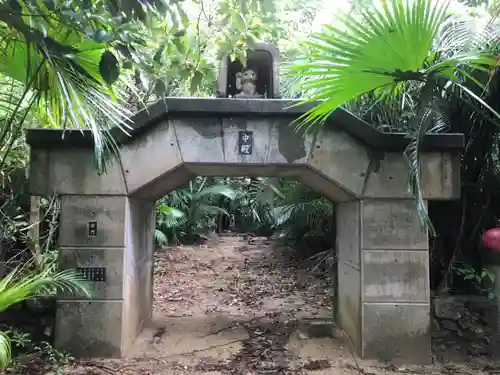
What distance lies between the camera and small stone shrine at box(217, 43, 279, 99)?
455 centimetres

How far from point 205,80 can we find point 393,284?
2.48m

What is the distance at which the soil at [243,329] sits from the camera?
153 inches

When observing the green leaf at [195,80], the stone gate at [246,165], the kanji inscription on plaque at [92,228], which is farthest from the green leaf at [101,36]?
the kanji inscription on plaque at [92,228]

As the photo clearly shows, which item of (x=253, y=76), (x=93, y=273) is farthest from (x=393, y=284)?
(x=93, y=273)

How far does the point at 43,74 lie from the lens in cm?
314

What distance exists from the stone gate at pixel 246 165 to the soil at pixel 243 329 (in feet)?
0.78

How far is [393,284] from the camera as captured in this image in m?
4.00

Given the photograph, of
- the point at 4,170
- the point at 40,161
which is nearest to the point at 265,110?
the point at 40,161

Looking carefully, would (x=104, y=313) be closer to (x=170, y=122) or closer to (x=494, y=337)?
(x=170, y=122)

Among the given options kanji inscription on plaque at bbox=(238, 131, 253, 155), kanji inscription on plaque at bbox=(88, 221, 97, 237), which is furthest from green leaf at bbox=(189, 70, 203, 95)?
kanji inscription on plaque at bbox=(88, 221, 97, 237)

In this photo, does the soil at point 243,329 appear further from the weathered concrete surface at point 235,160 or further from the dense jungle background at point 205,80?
the weathered concrete surface at point 235,160

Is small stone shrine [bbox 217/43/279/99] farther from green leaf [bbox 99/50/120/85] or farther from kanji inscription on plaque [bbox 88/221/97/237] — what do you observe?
green leaf [bbox 99/50/120/85]

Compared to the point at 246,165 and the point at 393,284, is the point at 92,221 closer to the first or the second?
the point at 246,165

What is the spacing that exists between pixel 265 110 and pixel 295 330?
7.94ft
